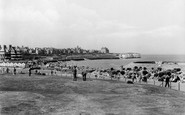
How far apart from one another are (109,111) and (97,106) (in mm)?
1593

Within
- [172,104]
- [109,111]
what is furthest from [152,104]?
[109,111]

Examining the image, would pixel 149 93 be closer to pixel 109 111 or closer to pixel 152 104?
pixel 152 104

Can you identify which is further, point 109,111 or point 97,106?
point 97,106

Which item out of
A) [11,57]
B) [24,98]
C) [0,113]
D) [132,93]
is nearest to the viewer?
[0,113]

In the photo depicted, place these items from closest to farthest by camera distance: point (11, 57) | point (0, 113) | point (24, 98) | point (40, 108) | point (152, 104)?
point (0, 113) → point (40, 108) → point (152, 104) → point (24, 98) → point (11, 57)

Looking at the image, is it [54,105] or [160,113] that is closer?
[160,113]

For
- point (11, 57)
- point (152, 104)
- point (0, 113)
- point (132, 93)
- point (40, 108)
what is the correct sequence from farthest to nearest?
1. point (11, 57)
2. point (132, 93)
3. point (152, 104)
4. point (40, 108)
5. point (0, 113)

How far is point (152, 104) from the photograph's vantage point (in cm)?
1727

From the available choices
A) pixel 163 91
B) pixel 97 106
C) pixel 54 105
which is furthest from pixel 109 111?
pixel 163 91

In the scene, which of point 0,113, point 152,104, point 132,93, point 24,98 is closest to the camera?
point 0,113

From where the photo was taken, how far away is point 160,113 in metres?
14.6

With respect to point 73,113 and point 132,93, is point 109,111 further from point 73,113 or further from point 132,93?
point 132,93

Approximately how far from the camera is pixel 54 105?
666 inches

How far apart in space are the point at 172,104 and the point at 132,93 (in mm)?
5337
